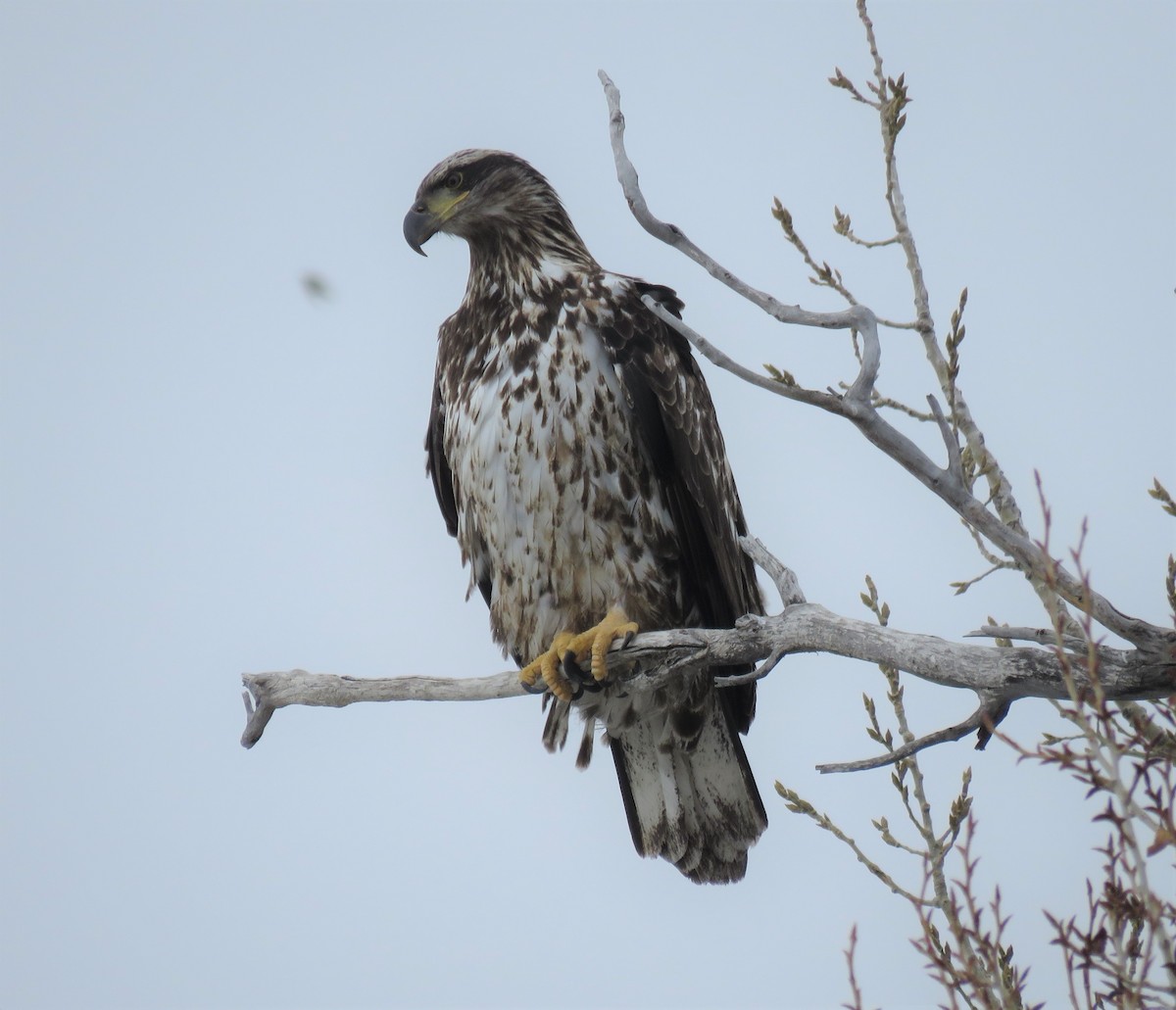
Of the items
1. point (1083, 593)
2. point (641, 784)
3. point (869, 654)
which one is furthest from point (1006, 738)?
point (641, 784)

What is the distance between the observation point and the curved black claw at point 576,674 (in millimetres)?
5235

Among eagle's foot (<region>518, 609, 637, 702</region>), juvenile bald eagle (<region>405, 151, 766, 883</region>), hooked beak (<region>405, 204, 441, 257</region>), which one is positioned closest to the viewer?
eagle's foot (<region>518, 609, 637, 702</region>)

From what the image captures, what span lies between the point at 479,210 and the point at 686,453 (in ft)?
4.89

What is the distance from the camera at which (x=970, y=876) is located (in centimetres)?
306

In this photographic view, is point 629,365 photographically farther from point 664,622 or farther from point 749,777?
point 749,777

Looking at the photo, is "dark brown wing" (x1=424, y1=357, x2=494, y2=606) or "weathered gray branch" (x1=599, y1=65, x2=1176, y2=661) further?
"dark brown wing" (x1=424, y1=357, x2=494, y2=606)

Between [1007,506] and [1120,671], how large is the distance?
1343mm

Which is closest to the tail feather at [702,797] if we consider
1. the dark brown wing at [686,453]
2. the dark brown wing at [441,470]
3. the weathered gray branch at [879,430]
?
the dark brown wing at [686,453]

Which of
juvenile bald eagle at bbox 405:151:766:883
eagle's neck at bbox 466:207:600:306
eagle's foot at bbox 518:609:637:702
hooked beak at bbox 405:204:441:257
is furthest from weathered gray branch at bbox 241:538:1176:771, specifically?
hooked beak at bbox 405:204:441:257

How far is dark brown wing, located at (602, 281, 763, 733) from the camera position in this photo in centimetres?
530

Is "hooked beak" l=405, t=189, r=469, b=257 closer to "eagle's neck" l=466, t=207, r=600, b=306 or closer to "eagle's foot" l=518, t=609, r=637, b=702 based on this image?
"eagle's neck" l=466, t=207, r=600, b=306

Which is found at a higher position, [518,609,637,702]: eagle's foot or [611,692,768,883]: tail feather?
[518,609,637,702]: eagle's foot

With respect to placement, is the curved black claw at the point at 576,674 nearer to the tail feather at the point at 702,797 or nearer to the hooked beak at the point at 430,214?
the tail feather at the point at 702,797

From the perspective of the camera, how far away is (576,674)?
207 inches
